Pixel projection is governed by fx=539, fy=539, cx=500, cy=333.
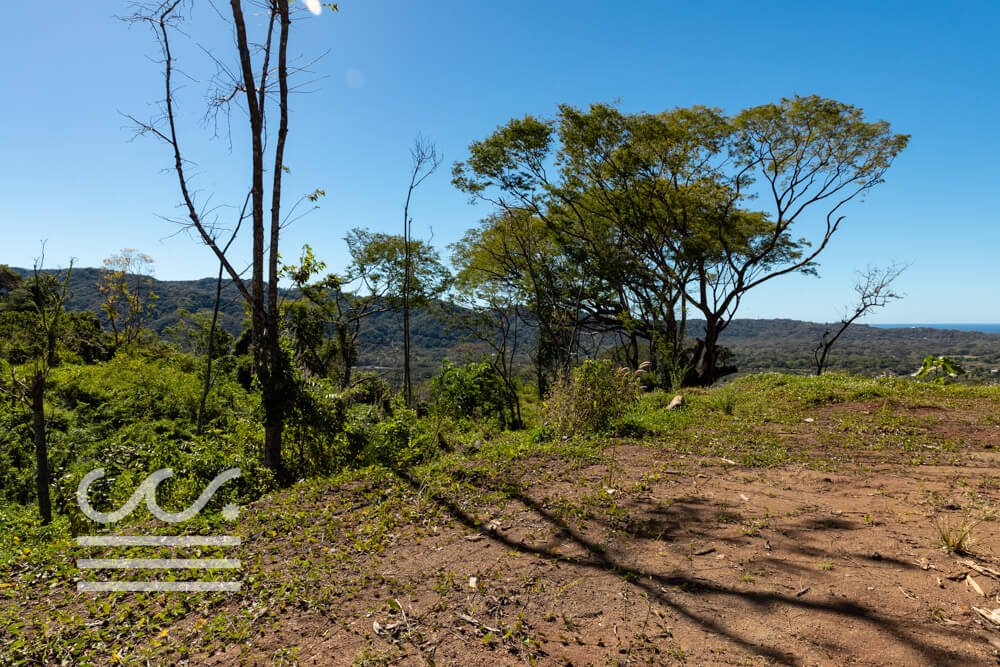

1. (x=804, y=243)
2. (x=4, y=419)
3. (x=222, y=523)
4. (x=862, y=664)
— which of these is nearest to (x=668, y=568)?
(x=862, y=664)

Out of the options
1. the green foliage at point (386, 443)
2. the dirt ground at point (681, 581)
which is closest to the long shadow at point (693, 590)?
the dirt ground at point (681, 581)

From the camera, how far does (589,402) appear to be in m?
7.04

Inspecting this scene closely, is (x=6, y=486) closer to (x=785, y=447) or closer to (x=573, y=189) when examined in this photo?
(x=785, y=447)

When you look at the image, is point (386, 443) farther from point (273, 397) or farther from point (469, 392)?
point (469, 392)

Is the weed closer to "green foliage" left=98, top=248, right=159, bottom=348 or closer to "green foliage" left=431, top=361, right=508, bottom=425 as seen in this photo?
"green foliage" left=431, top=361, right=508, bottom=425

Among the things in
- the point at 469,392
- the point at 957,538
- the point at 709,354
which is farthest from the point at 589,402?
the point at 709,354

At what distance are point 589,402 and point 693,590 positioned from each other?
13.6 feet

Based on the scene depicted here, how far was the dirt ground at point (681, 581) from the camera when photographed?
2469 millimetres

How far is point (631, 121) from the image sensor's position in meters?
15.2

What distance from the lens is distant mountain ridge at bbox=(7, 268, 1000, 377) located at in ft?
137

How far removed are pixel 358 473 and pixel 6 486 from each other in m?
4.69

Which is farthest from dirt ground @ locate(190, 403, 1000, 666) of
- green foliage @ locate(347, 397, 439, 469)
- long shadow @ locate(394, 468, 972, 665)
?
green foliage @ locate(347, 397, 439, 469)

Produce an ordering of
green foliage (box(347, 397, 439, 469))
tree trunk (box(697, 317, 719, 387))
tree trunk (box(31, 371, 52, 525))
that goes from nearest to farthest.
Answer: tree trunk (box(31, 371, 52, 525)), green foliage (box(347, 397, 439, 469)), tree trunk (box(697, 317, 719, 387))

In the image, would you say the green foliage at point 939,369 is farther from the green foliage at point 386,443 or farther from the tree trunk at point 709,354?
the green foliage at point 386,443
